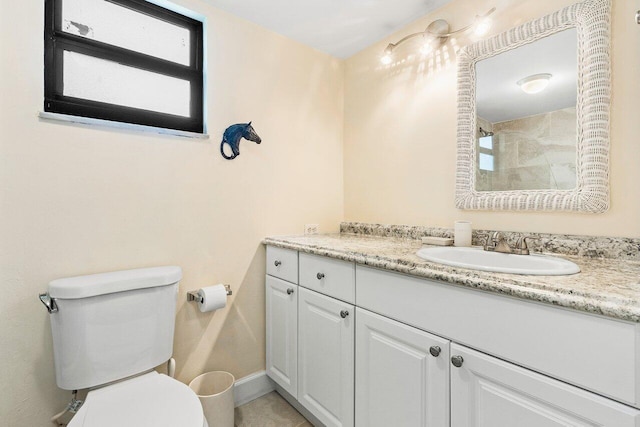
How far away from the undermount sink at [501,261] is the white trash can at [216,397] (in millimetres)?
1142

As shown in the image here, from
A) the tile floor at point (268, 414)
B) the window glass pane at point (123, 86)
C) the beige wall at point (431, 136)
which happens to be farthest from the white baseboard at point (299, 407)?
the window glass pane at point (123, 86)

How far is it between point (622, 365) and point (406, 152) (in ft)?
4.49

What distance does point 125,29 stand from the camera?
144 cm

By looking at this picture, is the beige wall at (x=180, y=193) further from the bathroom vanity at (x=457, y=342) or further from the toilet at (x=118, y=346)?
the bathroom vanity at (x=457, y=342)

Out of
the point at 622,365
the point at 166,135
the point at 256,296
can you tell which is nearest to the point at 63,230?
the point at 166,135

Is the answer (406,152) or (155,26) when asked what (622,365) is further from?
(155,26)

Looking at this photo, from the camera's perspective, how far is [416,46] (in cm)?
177

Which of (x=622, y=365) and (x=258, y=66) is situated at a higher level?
(x=258, y=66)

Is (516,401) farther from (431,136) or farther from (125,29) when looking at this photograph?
(125,29)

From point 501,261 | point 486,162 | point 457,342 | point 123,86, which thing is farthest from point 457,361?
point 123,86

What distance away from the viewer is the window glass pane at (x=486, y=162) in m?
1.47

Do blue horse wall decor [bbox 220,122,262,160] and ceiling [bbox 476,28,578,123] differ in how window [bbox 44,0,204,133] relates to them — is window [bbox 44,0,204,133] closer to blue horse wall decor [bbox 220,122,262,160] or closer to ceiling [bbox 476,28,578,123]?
blue horse wall decor [bbox 220,122,262,160]

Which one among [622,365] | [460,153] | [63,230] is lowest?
[622,365]

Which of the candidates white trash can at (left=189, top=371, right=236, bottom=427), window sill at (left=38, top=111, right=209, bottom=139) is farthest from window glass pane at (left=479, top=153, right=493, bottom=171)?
white trash can at (left=189, top=371, right=236, bottom=427)
